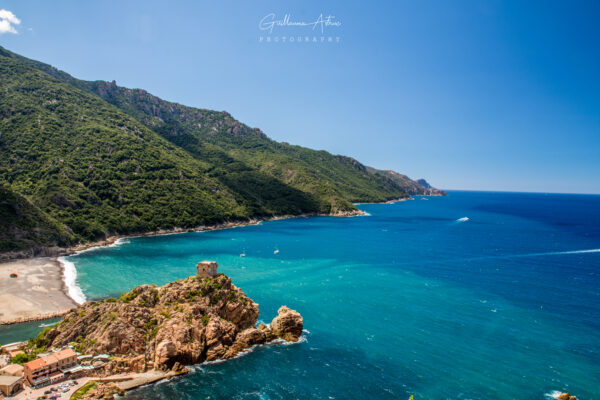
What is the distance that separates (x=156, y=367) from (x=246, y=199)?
14420 cm

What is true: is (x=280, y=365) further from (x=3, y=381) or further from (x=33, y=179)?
(x=33, y=179)

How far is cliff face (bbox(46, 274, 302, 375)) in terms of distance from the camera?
3809cm

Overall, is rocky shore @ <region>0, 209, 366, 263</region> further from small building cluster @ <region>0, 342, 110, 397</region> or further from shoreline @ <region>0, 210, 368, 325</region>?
small building cluster @ <region>0, 342, 110, 397</region>

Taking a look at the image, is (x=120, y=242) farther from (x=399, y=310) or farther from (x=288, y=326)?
(x=399, y=310)

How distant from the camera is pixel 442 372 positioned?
38000 mm

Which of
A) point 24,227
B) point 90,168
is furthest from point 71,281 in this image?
point 90,168

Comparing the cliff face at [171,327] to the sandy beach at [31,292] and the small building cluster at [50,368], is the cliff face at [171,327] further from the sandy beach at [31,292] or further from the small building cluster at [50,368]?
the sandy beach at [31,292]

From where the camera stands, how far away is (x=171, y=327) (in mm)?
39656

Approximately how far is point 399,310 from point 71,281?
64952mm

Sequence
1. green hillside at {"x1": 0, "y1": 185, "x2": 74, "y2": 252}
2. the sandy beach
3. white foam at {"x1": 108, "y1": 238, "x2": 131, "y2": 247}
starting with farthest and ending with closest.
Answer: white foam at {"x1": 108, "y1": 238, "x2": 131, "y2": 247} < green hillside at {"x1": 0, "y1": 185, "x2": 74, "y2": 252} < the sandy beach

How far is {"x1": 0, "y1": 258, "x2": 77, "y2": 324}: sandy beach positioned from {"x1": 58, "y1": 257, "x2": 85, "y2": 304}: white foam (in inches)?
33.7

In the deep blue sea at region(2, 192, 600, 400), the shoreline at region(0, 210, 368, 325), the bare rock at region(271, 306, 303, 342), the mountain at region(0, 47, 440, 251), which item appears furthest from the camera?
the mountain at region(0, 47, 440, 251)

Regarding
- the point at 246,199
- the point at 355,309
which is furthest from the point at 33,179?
the point at 355,309

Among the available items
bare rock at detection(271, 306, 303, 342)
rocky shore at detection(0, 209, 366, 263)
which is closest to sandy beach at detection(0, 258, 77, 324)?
rocky shore at detection(0, 209, 366, 263)
